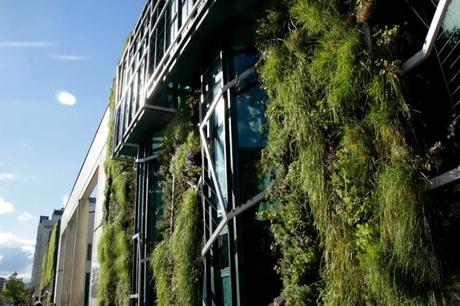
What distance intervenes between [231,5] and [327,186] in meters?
3.67

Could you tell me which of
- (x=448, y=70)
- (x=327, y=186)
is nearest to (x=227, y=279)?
(x=327, y=186)

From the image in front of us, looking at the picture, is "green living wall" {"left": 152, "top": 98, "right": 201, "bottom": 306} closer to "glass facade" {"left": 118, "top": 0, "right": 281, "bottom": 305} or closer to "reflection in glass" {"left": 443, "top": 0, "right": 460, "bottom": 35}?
"glass facade" {"left": 118, "top": 0, "right": 281, "bottom": 305}

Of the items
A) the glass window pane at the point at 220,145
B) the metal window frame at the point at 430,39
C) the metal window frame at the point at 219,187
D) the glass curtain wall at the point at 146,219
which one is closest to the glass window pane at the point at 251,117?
the metal window frame at the point at 219,187

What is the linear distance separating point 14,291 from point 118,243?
44.9 m

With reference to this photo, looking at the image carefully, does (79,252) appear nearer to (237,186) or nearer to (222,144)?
(222,144)

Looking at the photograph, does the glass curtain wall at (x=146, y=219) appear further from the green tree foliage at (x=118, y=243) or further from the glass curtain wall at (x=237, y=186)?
the glass curtain wall at (x=237, y=186)

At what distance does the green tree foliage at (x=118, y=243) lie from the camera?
10.9 metres

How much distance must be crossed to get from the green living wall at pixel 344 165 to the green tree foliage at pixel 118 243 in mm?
7003

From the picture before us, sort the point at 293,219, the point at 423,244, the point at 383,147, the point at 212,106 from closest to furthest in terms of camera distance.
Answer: the point at 423,244
the point at 383,147
the point at 293,219
the point at 212,106

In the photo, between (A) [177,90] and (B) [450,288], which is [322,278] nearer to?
(B) [450,288]

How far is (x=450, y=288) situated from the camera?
132 inches

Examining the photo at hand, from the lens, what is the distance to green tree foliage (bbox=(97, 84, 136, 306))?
10.9 meters

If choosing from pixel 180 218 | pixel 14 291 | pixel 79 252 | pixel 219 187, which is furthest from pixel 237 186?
pixel 14 291

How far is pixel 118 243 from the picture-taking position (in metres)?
11.4
